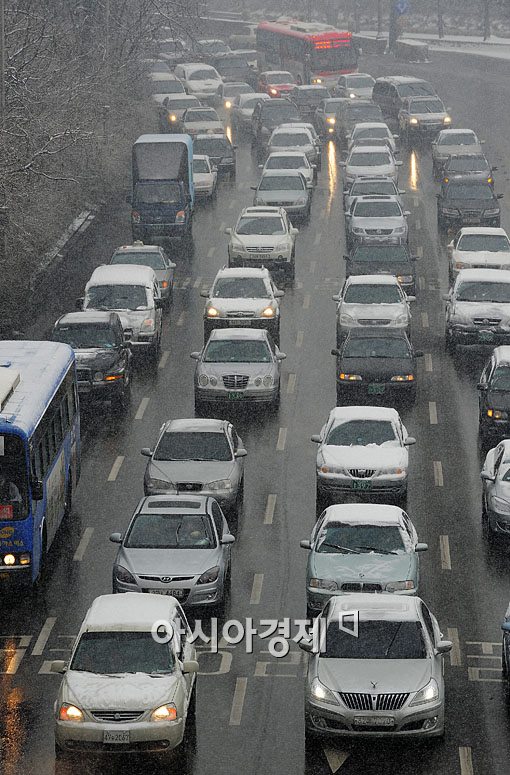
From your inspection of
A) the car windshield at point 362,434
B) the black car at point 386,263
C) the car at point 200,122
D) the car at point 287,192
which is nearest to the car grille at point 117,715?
the car windshield at point 362,434

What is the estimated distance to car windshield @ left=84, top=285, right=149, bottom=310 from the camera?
37.8 m

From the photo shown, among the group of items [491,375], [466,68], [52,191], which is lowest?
[466,68]

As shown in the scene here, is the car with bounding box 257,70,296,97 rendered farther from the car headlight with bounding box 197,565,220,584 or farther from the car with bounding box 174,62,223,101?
the car headlight with bounding box 197,565,220,584

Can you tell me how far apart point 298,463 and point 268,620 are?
794cm

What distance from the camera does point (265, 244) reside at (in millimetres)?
45031

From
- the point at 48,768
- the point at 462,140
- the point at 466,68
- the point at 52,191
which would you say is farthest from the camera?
the point at 466,68

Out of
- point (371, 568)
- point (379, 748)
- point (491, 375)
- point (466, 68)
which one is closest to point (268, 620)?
point (371, 568)

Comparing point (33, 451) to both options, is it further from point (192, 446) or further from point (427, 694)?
point (427, 694)

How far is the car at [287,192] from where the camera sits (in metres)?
52.6

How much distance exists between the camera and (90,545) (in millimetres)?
26016

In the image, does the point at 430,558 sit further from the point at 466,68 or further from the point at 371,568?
the point at 466,68

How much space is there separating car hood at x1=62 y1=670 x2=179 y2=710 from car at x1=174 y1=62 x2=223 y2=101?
66.3 meters

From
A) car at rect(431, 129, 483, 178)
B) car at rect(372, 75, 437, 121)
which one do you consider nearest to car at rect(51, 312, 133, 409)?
car at rect(431, 129, 483, 178)

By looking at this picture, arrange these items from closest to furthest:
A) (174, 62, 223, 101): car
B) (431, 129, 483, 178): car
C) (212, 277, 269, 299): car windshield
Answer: (212, 277, 269, 299): car windshield
(431, 129, 483, 178): car
(174, 62, 223, 101): car
